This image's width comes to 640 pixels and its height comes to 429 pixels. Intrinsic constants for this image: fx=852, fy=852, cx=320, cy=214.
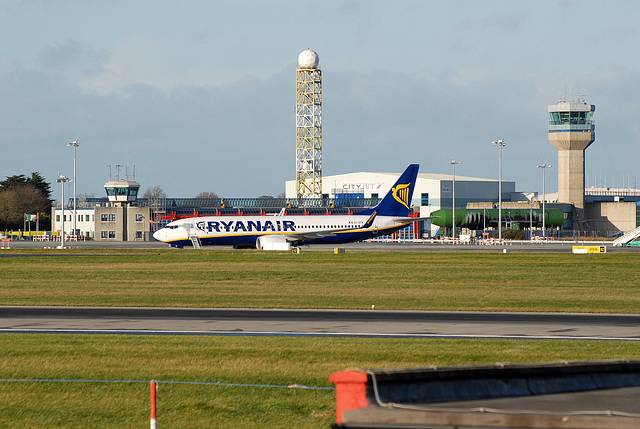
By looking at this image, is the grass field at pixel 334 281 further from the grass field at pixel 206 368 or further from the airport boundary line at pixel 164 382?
the airport boundary line at pixel 164 382

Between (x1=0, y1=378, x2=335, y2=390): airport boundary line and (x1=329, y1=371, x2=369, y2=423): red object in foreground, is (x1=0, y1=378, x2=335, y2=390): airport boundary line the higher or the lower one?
the lower one

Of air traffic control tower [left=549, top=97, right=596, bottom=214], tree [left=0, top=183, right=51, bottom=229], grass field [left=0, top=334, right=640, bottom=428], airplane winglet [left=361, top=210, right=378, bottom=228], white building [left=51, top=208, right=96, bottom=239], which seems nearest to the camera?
grass field [left=0, top=334, right=640, bottom=428]

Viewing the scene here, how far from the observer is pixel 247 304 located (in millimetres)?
37625

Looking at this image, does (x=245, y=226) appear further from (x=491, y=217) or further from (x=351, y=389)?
(x=351, y=389)

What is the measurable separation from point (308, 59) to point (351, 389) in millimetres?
144297

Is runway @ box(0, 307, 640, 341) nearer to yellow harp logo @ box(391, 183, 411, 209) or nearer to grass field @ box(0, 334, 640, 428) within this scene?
grass field @ box(0, 334, 640, 428)

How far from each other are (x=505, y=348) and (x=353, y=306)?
48.0 ft

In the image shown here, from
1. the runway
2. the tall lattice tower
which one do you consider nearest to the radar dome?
the tall lattice tower

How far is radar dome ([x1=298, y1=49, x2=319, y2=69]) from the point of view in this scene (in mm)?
148875

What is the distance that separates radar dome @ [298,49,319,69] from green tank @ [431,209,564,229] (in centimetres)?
3390

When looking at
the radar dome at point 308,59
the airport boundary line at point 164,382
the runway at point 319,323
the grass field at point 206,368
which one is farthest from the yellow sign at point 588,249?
the radar dome at point 308,59

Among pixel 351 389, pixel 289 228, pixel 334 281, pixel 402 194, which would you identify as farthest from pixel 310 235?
pixel 351 389

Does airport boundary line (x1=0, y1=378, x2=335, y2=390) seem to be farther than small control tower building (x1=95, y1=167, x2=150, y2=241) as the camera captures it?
No

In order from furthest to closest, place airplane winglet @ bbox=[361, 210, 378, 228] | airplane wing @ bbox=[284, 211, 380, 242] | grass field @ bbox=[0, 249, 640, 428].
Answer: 1. airplane winglet @ bbox=[361, 210, 378, 228]
2. airplane wing @ bbox=[284, 211, 380, 242]
3. grass field @ bbox=[0, 249, 640, 428]
